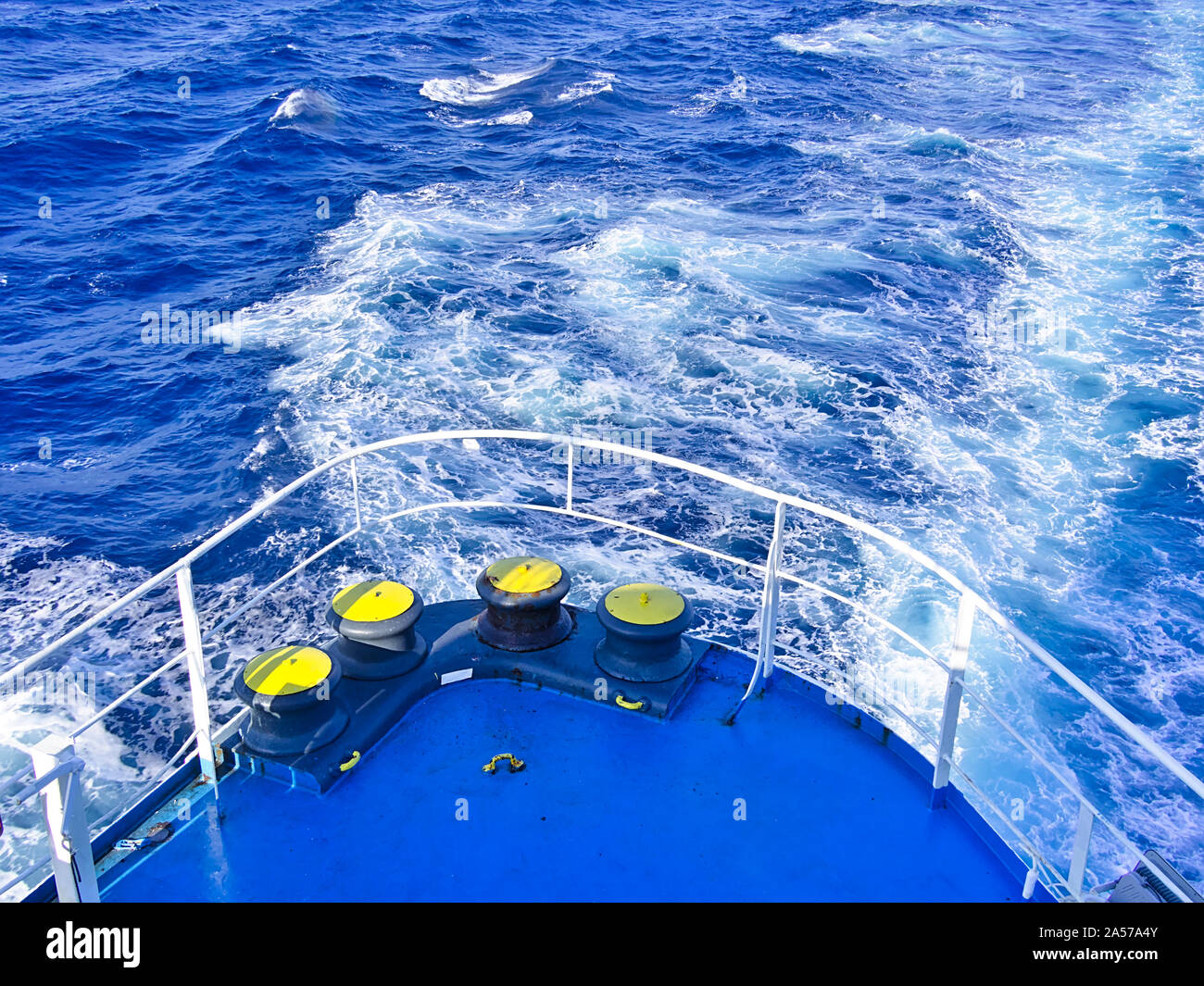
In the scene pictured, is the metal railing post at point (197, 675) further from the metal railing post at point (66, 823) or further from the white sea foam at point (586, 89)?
the white sea foam at point (586, 89)

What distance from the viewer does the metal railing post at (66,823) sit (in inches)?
129

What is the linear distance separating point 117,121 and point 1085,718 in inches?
1166

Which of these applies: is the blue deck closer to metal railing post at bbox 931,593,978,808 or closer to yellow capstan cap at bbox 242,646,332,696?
metal railing post at bbox 931,593,978,808

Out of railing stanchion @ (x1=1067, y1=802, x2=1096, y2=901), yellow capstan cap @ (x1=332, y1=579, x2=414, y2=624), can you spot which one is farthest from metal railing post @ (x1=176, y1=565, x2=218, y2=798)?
railing stanchion @ (x1=1067, y1=802, x2=1096, y2=901)

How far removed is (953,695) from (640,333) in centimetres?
1432

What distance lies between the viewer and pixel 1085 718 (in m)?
11.0

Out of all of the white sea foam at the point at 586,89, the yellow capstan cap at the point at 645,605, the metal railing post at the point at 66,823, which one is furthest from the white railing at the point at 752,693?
the white sea foam at the point at 586,89

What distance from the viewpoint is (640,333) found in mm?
18688

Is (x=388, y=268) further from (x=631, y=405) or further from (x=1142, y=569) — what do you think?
(x=1142, y=569)

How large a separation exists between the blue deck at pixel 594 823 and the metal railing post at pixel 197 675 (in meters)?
0.21

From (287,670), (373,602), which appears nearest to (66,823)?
(287,670)

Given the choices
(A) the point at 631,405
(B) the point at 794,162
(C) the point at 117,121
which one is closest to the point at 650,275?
(A) the point at 631,405

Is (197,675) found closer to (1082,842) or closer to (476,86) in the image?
(1082,842)

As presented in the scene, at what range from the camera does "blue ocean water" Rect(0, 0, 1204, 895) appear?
1253 cm
